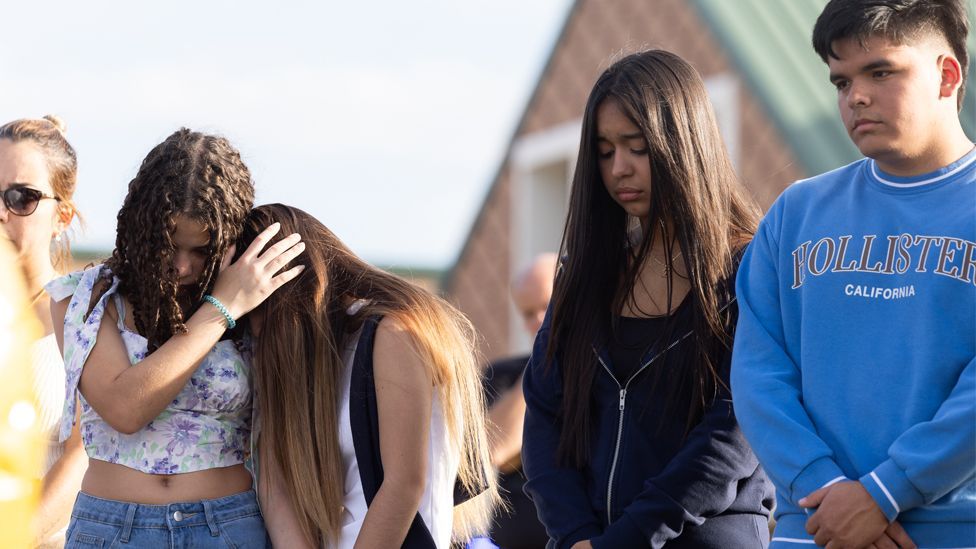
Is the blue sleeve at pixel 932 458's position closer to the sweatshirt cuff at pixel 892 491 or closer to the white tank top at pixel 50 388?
the sweatshirt cuff at pixel 892 491

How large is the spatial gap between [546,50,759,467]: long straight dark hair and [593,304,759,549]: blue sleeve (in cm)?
10

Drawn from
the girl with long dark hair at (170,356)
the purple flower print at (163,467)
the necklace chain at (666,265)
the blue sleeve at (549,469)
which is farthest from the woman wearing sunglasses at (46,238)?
the necklace chain at (666,265)

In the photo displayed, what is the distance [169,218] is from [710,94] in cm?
479

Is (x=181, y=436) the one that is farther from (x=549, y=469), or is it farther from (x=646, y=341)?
(x=646, y=341)

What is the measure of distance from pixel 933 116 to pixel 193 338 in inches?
69.9

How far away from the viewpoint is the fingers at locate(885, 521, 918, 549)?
2551 millimetres

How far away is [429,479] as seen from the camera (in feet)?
10.7

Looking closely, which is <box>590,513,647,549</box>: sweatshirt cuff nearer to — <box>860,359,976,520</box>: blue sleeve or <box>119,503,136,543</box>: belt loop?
<box>860,359,976,520</box>: blue sleeve

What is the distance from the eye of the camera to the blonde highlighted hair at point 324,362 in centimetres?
320

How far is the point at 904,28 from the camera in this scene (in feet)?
8.91

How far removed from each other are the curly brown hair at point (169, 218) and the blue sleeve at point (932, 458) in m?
1.66

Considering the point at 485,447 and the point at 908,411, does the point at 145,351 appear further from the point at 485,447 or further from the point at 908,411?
the point at 908,411

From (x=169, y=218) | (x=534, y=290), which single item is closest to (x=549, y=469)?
(x=169, y=218)

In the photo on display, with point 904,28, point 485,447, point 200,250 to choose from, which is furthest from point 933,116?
point 200,250
